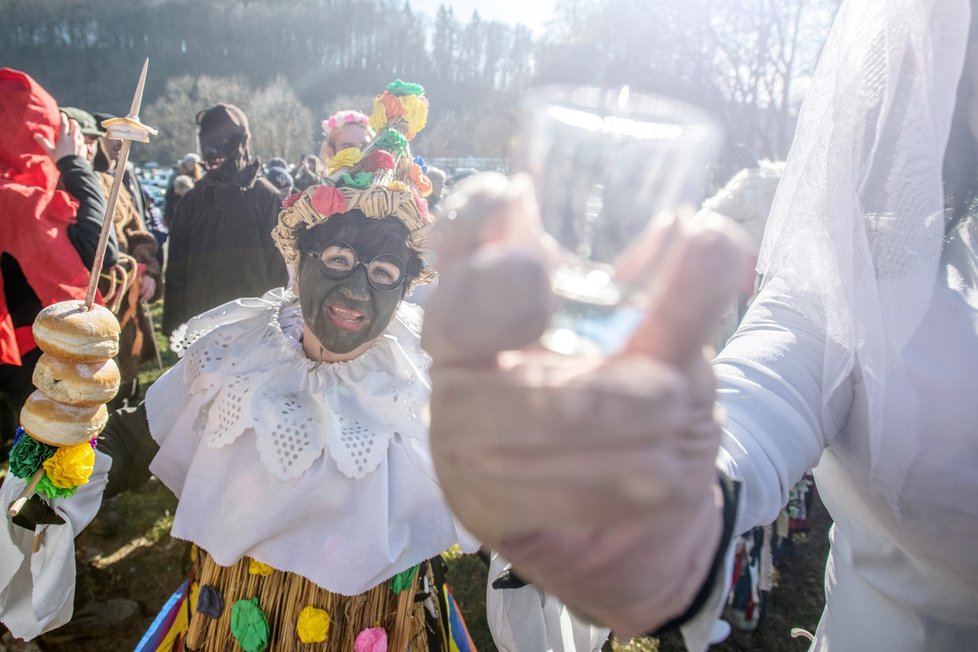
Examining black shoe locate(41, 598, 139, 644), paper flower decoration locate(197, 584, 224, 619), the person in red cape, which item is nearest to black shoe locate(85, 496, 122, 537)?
black shoe locate(41, 598, 139, 644)

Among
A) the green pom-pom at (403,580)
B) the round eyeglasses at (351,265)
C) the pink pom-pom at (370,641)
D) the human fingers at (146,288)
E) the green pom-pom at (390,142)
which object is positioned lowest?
the human fingers at (146,288)

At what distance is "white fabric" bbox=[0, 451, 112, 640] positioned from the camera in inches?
57.8

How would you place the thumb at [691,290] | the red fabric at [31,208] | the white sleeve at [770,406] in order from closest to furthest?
the thumb at [691,290] < the white sleeve at [770,406] < the red fabric at [31,208]

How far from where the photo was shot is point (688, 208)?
0.42 metres

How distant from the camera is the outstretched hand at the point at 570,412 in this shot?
0.39 meters

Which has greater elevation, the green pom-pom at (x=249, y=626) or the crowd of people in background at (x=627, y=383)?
the crowd of people in background at (x=627, y=383)

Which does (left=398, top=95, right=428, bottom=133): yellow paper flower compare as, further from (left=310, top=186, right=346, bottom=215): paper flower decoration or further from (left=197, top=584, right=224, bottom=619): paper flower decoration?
(left=197, top=584, right=224, bottom=619): paper flower decoration

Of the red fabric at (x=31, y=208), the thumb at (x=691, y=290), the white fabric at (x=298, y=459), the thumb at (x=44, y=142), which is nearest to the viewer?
the thumb at (x=691, y=290)

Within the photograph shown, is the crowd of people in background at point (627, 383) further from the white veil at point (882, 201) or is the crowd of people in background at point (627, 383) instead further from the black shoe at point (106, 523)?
the black shoe at point (106, 523)

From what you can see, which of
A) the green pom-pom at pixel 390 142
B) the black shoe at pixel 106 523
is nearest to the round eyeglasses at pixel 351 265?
the green pom-pom at pixel 390 142

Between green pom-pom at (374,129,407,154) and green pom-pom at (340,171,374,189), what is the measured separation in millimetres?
122

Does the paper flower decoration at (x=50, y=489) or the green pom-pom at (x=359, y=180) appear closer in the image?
the paper flower decoration at (x=50, y=489)

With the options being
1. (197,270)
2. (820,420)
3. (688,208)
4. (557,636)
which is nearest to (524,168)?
(688,208)

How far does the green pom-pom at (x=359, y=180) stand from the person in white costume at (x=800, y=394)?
3.66 ft
